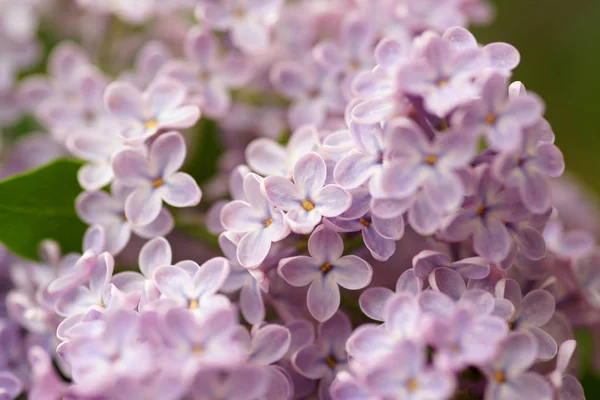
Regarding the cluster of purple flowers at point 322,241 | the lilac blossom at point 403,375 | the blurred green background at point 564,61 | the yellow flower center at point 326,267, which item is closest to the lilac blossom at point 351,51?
the cluster of purple flowers at point 322,241

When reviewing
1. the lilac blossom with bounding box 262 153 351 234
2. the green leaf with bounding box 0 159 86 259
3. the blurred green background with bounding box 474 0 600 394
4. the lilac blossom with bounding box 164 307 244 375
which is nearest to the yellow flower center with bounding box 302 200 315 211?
the lilac blossom with bounding box 262 153 351 234

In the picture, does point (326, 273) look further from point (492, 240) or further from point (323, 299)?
point (492, 240)

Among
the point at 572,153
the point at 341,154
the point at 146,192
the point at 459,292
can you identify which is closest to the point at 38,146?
the point at 146,192

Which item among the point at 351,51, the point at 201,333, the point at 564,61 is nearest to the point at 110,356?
the point at 201,333

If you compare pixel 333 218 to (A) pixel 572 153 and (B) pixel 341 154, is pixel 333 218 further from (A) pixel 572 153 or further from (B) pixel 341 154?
(A) pixel 572 153

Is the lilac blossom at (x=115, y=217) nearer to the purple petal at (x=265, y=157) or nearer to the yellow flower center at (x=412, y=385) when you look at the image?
the purple petal at (x=265, y=157)
